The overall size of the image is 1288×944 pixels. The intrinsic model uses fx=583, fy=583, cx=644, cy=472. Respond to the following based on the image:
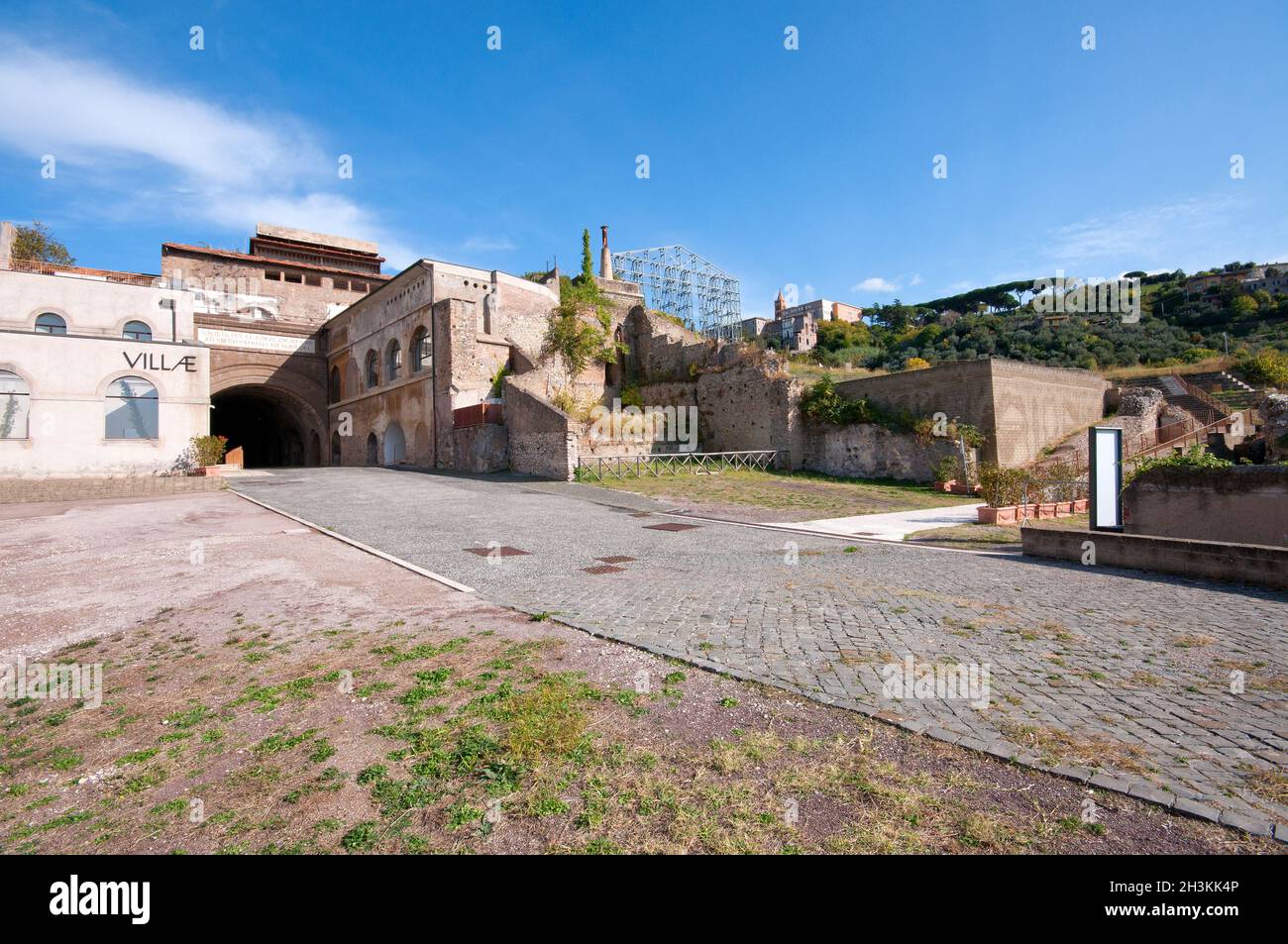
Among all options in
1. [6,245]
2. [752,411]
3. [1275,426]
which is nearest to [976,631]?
[1275,426]

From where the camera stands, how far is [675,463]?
28516 millimetres

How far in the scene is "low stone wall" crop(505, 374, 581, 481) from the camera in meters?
21.8

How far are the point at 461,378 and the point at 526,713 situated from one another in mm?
25831

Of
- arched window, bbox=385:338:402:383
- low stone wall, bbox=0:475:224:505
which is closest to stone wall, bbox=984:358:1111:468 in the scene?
low stone wall, bbox=0:475:224:505

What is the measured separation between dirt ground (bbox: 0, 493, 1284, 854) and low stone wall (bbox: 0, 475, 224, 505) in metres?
17.5

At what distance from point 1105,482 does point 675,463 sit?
19.5 metres

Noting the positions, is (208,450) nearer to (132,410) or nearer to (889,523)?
(132,410)

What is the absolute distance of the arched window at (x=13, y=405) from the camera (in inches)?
Answer: 856

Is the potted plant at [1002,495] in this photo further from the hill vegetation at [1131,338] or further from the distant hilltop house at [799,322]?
the distant hilltop house at [799,322]

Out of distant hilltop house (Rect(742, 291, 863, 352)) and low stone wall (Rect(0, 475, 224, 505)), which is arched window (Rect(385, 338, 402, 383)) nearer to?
low stone wall (Rect(0, 475, 224, 505))

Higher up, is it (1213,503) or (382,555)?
(1213,503)

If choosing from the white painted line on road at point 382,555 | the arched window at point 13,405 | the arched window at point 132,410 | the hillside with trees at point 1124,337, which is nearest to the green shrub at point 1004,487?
the white painted line on road at point 382,555

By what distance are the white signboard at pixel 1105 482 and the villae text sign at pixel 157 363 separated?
104 feet
